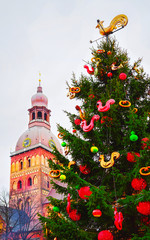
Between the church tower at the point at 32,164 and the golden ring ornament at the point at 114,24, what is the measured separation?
105 ft

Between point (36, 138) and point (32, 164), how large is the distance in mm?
4449

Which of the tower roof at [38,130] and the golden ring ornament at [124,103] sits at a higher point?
the tower roof at [38,130]

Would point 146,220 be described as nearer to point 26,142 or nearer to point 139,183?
point 139,183

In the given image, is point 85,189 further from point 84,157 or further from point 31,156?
point 31,156

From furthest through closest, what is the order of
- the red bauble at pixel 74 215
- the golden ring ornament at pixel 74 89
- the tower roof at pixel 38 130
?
the tower roof at pixel 38 130, the golden ring ornament at pixel 74 89, the red bauble at pixel 74 215

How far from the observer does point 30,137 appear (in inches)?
1757

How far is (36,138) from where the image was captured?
4416 centimetres

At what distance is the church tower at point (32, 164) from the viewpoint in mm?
40406

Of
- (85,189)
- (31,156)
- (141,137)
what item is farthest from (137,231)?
(31,156)

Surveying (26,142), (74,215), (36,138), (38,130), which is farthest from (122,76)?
(38,130)

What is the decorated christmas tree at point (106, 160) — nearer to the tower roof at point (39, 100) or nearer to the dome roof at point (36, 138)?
the dome roof at point (36, 138)

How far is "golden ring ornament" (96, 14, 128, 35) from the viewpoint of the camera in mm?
8289

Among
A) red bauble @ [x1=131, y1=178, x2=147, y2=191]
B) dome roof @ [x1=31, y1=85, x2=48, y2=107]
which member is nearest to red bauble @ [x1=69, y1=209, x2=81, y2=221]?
red bauble @ [x1=131, y1=178, x2=147, y2=191]

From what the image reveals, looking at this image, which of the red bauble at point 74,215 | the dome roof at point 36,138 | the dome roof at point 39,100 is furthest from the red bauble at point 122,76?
the dome roof at point 39,100
